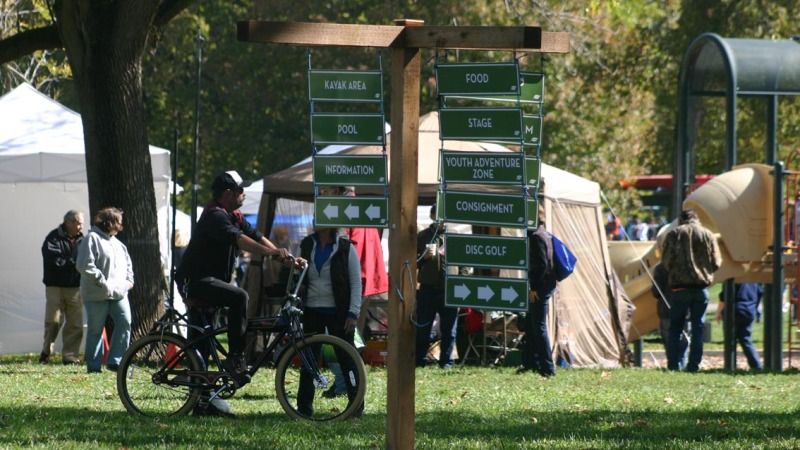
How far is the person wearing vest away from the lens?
10.9 m

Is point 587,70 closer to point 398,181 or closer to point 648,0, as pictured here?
point 648,0

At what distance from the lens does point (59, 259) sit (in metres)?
16.7

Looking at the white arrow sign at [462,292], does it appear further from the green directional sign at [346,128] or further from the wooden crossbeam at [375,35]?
the wooden crossbeam at [375,35]

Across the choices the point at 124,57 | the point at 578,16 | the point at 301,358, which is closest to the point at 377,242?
the point at 124,57

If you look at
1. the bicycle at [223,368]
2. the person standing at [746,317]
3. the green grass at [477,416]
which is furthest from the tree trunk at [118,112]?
the person standing at [746,317]

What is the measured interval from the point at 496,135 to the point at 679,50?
27939 millimetres

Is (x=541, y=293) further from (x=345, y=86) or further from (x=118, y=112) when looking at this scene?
(x=345, y=86)

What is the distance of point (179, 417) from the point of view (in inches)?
417

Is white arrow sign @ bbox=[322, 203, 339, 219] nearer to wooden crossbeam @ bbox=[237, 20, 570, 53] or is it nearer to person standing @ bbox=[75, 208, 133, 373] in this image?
wooden crossbeam @ bbox=[237, 20, 570, 53]

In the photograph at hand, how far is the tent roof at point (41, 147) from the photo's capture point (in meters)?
17.9

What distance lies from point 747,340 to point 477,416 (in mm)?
8004

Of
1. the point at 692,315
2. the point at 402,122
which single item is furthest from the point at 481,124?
the point at 692,315

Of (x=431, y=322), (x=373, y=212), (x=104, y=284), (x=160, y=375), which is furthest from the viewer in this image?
Result: (x=431, y=322)

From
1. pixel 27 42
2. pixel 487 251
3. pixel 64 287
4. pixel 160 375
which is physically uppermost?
pixel 27 42
